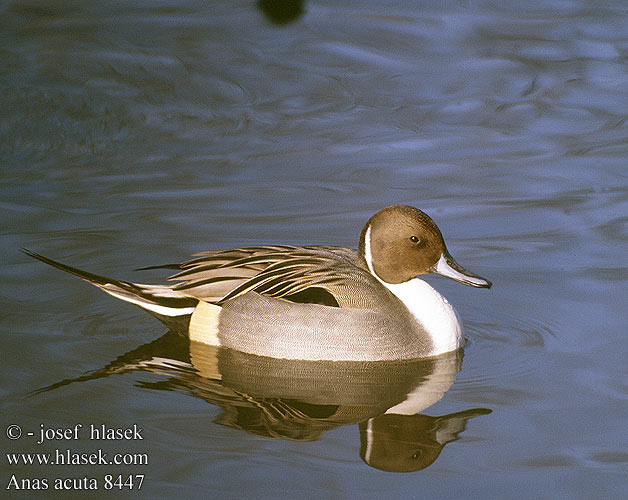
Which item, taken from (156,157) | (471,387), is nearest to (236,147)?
(156,157)

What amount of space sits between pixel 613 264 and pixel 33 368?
128 inches

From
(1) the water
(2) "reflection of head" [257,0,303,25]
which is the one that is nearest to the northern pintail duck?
(1) the water

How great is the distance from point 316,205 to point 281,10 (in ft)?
16.8

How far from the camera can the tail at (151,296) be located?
568 cm

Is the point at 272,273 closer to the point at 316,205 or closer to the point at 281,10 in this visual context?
the point at 316,205

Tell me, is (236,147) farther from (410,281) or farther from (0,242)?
(410,281)

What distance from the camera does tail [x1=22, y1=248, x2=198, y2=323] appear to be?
5676mm

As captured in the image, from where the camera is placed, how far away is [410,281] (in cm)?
573

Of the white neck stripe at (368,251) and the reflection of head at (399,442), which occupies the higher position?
the white neck stripe at (368,251)

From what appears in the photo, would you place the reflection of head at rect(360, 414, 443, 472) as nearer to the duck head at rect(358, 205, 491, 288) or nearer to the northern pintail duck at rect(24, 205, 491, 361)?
the northern pintail duck at rect(24, 205, 491, 361)

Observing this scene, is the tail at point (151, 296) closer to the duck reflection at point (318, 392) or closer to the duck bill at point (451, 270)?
the duck reflection at point (318, 392)

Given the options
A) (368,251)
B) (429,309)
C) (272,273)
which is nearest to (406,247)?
(368,251)

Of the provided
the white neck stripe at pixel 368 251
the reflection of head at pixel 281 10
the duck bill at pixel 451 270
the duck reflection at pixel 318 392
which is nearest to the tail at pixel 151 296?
the duck reflection at pixel 318 392

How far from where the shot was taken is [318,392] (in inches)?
204
